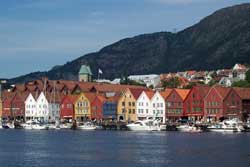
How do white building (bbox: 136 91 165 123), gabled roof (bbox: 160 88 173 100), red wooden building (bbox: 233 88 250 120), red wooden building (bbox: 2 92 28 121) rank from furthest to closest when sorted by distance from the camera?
red wooden building (bbox: 2 92 28 121)
white building (bbox: 136 91 165 123)
gabled roof (bbox: 160 88 173 100)
red wooden building (bbox: 233 88 250 120)

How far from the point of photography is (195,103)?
151125 millimetres

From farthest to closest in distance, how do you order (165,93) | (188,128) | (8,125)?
(8,125) < (165,93) < (188,128)

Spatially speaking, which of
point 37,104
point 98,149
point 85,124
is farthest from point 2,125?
point 98,149

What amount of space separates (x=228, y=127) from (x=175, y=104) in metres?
26.3

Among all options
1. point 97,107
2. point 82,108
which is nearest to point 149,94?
point 97,107

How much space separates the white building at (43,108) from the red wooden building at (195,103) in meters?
36.9

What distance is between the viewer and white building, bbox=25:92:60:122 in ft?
569

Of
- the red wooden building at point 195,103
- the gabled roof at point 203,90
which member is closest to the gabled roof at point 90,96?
the red wooden building at point 195,103

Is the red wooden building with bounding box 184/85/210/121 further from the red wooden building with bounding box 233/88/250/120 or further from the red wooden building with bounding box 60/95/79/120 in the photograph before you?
the red wooden building with bounding box 60/95/79/120

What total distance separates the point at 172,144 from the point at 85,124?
6030 cm

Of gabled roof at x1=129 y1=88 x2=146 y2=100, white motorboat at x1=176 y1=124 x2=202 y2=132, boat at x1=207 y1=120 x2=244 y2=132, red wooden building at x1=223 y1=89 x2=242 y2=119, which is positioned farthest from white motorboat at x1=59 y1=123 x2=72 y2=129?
boat at x1=207 y1=120 x2=244 y2=132

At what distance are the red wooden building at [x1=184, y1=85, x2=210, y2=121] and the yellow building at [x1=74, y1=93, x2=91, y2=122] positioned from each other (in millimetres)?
24731

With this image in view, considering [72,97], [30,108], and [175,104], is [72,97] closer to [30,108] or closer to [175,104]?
[30,108]

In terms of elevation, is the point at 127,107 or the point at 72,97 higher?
the point at 72,97
